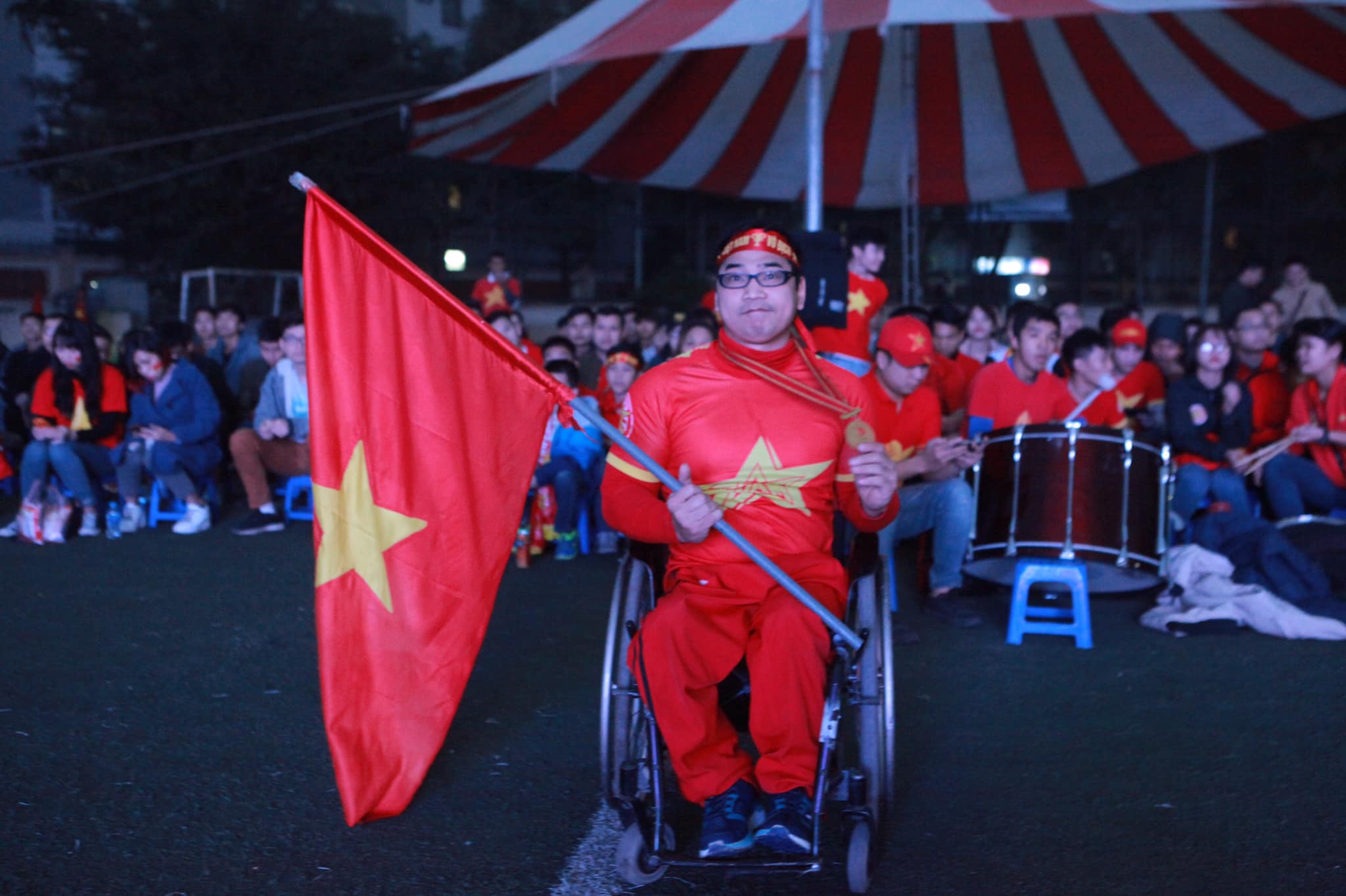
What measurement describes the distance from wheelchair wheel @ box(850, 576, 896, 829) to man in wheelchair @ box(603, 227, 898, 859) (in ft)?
0.32

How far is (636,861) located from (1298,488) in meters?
4.05

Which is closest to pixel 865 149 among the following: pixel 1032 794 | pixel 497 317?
pixel 497 317

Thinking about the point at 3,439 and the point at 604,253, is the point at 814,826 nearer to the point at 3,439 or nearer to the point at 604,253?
the point at 3,439

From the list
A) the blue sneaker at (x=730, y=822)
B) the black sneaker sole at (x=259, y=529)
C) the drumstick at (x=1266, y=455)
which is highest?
the drumstick at (x=1266, y=455)

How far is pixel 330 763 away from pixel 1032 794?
5.97 ft

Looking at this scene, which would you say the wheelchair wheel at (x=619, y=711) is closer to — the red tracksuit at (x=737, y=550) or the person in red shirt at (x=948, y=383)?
the red tracksuit at (x=737, y=550)

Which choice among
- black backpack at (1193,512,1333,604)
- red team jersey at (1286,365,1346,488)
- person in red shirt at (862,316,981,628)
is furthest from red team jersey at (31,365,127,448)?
red team jersey at (1286,365,1346,488)

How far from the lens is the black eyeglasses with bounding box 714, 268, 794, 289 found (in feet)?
8.79

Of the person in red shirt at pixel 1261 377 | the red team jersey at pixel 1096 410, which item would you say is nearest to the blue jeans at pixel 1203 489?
the person in red shirt at pixel 1261 377

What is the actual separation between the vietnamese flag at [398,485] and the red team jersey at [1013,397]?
272 cm

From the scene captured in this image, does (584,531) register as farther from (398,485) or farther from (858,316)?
(398,485)

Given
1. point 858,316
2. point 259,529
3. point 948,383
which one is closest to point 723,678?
point 858,316

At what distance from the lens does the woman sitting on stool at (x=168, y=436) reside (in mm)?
6180

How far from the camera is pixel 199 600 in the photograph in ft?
15.4
